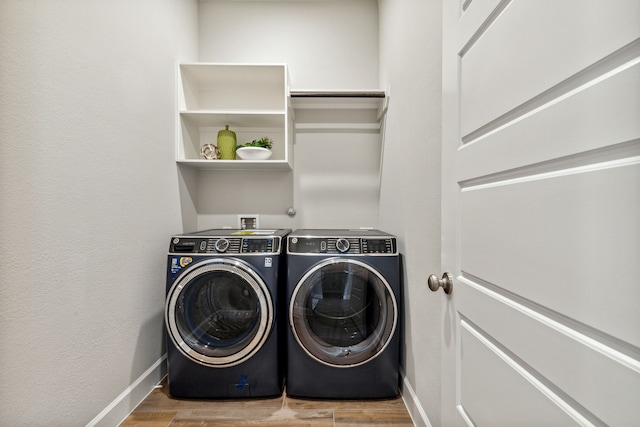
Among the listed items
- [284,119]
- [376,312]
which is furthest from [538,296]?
[284,119]

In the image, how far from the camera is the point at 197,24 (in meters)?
2.25

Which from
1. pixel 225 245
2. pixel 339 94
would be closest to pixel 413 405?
pixel 225 245

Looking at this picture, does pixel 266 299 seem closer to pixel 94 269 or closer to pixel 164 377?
pixel 94 269

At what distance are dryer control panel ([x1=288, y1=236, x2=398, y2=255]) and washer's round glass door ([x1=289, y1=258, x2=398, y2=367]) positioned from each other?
0.07m

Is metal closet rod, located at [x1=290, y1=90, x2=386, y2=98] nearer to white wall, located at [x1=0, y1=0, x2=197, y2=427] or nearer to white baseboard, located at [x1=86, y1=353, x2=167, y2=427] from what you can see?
white wall, located at [x1=0, y1=0, x2=197, y2=427]

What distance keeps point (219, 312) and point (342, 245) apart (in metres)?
0.81

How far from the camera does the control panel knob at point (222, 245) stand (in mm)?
1558

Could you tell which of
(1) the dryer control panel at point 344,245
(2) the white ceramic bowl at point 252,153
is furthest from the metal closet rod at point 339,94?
(1) the dryer control panel at point 344,245

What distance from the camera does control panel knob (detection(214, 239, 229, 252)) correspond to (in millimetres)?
1558

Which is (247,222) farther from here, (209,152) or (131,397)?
(131,397)

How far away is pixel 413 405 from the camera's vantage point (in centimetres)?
139

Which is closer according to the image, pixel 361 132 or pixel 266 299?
pixel 266 299

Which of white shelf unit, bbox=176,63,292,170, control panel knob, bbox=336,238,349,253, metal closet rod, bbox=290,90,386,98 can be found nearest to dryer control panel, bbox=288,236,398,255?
control panel knob, bbox=336,238,349,253

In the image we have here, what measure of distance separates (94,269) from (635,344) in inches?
65.2
